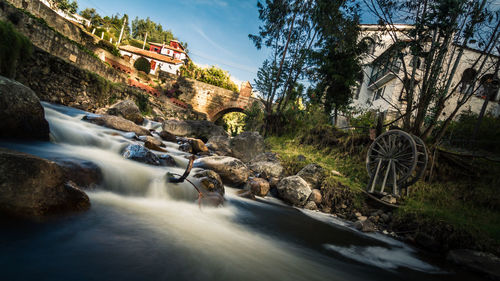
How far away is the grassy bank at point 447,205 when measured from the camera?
456 cm

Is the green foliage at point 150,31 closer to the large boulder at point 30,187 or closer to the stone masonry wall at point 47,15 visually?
the stone masonry wall at point 47,15

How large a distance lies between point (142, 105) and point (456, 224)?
1651cm

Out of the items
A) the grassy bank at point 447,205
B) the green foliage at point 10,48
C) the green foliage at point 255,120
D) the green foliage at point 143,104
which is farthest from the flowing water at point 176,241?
the green foliage at point 143,104

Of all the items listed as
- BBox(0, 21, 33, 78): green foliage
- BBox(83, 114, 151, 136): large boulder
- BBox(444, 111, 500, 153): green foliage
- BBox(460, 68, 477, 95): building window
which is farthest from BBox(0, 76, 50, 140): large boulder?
BBox(444, 111, 500, 153): green foliage

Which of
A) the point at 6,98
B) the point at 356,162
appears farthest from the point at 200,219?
the point at 356,162

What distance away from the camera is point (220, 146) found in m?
10.1

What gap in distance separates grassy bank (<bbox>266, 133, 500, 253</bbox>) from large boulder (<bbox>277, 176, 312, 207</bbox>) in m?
1.21

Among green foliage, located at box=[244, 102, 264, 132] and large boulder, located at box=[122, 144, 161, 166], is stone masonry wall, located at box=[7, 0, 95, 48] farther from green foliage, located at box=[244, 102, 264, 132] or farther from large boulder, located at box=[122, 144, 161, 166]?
large boulder, located at box=[122, 144, 161, 166]

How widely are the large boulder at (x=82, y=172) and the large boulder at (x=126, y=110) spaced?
8.09 metres

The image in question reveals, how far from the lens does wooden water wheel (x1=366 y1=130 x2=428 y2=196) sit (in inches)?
242

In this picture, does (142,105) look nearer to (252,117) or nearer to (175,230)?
(252,117)

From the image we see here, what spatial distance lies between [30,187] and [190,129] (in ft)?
33.9

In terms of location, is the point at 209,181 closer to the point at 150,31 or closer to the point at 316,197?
the point at 316,197

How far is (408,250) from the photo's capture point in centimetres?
452
